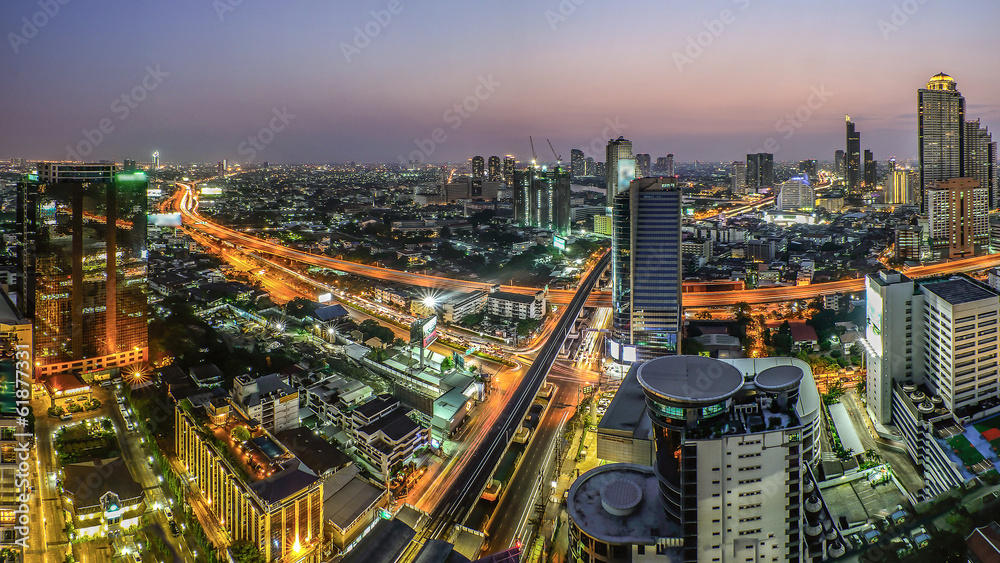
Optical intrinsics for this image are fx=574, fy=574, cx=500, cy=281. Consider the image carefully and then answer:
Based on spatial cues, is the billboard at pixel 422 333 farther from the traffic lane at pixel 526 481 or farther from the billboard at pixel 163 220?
the billboard at pixel 163 220

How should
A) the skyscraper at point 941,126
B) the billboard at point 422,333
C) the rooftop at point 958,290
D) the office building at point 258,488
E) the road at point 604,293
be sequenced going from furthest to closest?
the skyscraper at point 941,126
the road at point 604,293
the billboard at point 422,333
the rooftop at point 958,290
the office building at point 258,488

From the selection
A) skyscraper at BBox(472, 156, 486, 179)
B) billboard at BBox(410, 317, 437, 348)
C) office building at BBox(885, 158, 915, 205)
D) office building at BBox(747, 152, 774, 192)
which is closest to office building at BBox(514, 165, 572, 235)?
skyscraper at BBox(472, 156, 486, 179)

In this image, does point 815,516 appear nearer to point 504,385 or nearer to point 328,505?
point 328,505

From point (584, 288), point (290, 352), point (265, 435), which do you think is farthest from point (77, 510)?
point (584, 288)

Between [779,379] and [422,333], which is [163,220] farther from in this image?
[779,379]

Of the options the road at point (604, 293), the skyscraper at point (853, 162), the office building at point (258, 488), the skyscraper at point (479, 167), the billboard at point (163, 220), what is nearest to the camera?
the office building at point (258, 488)

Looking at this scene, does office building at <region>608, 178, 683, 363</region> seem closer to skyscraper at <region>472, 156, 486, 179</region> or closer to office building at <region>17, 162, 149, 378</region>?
office building at <region>17, 162, 149, 378</region>

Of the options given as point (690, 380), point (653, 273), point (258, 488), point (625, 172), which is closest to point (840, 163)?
point (625, 172)

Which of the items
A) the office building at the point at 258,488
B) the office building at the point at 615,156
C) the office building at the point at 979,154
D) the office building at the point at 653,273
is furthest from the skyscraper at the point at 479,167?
the office building at the point at 258,488
